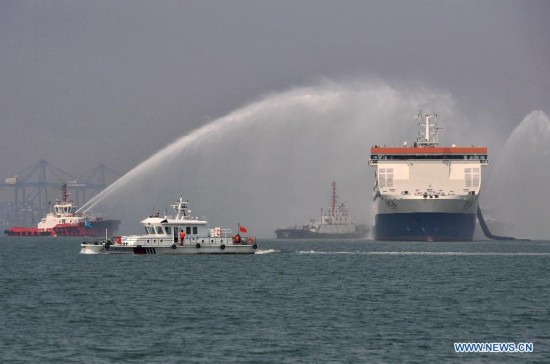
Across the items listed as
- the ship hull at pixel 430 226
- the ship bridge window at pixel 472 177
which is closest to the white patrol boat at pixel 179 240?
the ship hull at pixel 430 226

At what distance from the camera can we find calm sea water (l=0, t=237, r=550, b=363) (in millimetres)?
38344

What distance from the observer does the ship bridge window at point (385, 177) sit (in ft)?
511

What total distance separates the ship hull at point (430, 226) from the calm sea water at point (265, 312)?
65.6m

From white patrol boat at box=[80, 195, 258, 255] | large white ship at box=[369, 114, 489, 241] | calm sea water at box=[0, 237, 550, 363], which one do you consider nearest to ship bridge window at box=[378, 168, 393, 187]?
large white ship at box=[369, 114, 489, 241]

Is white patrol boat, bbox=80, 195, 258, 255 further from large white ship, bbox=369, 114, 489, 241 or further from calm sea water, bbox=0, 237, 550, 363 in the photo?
large white ship, bbox=369, 114, 489, 241

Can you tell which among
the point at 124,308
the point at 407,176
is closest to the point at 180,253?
the point at 124,308

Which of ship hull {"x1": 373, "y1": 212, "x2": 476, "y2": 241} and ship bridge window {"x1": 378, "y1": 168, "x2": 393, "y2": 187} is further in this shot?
ship bridge window {"x1": 378, "y1": 168, "x2": 393, "y2": 187}

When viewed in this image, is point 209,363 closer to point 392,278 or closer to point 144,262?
point 392,278

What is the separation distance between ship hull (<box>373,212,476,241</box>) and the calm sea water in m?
65.6

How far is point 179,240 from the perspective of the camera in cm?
9119

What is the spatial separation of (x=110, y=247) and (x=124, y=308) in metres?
42.8

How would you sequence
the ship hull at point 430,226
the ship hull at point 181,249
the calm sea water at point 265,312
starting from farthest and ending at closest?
the ship hull at point 430,226, the ship hull at point 181,249, the calm sea water at point 265,312

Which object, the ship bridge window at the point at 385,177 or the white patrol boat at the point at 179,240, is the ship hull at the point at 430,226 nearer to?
the ship bridge window at the point at 385,177

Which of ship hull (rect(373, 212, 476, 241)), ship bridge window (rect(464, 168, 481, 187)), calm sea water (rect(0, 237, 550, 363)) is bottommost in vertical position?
calm sea water (rect(0, 237, 550, 363))
